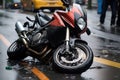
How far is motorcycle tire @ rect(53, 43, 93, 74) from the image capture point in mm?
7598

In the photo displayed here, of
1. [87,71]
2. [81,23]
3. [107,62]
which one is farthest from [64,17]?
[107,62]

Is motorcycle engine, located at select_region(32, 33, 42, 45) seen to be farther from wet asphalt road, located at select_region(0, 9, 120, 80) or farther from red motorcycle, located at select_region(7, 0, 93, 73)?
wet asphalt road, located at select_region(0, 9, 120, 80)

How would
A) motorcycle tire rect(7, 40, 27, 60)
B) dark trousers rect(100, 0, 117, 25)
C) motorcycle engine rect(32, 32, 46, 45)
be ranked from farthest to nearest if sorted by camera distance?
dark trousers rect(100, 0, 117, 25)
motorcycle tire rect(7, 40, 27, 60)
motorcycle engine rect(32, 32, 46, 45)

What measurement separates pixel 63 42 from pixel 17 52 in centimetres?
144

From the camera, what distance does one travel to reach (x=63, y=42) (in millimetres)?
8078

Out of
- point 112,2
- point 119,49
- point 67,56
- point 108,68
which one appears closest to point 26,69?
point 67,56

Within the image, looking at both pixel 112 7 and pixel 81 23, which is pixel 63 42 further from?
pixel 112 7

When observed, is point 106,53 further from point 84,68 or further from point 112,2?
point 112,2

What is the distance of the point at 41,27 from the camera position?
8.68 meters

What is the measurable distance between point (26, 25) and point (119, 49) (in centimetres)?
242

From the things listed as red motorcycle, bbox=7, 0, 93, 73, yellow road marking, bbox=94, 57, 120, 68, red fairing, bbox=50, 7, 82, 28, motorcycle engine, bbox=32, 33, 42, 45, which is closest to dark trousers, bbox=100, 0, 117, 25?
yellow road marking, bbox=94, 57, 120, 68

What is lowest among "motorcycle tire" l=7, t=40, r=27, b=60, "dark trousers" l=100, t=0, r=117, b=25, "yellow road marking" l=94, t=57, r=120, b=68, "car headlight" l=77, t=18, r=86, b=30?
"dark trousers" l=100, t=0, r=117, b=25

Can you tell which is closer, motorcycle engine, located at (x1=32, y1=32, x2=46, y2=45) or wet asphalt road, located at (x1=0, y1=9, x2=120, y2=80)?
wet asphalt road, located at (x1=0, y1=9, x2=120, y2=80)

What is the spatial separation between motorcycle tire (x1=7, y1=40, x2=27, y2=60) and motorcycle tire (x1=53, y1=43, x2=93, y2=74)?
1.35 m
